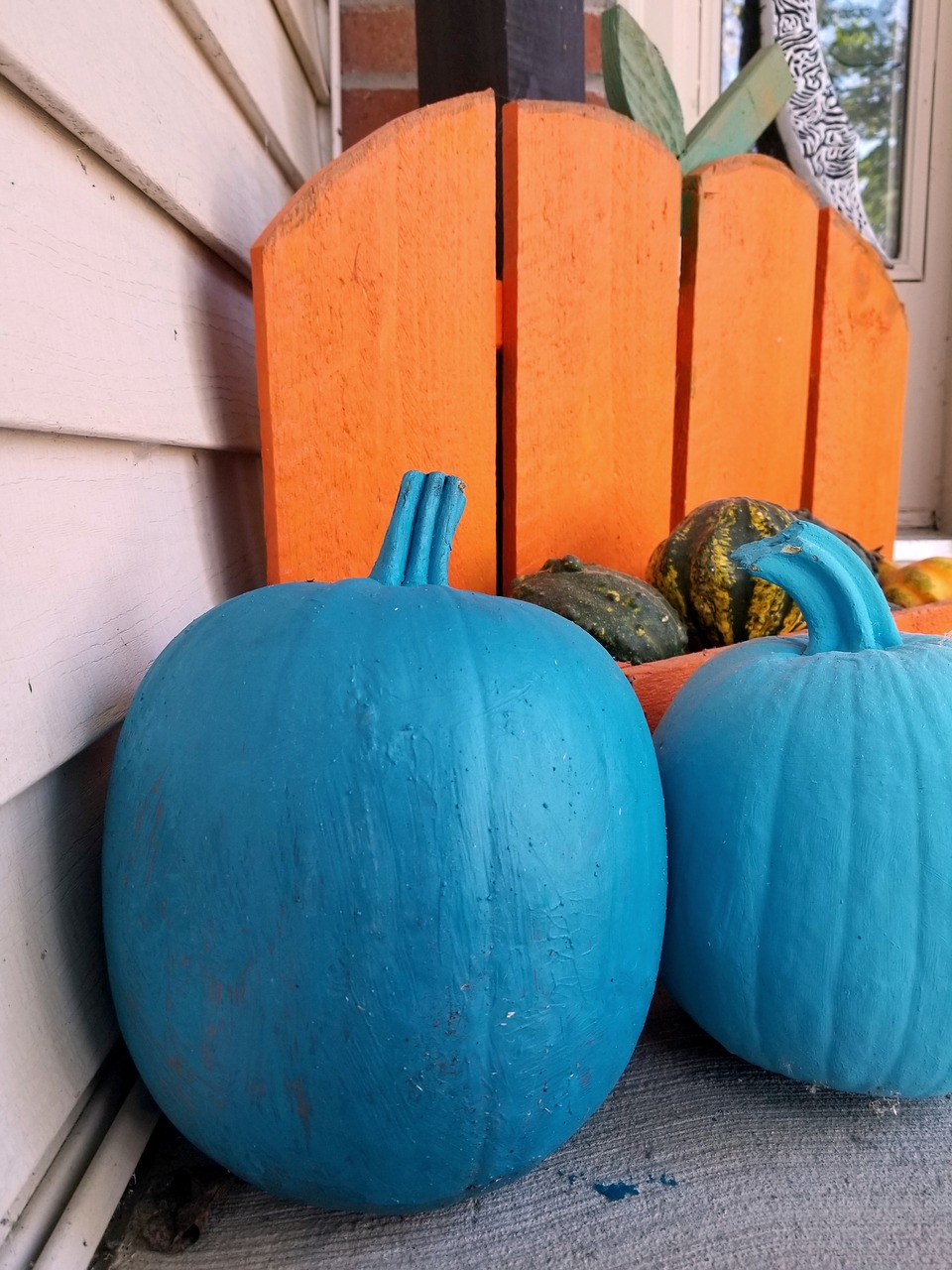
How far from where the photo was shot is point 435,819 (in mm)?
776

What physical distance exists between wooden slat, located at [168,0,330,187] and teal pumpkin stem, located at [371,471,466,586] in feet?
2.81

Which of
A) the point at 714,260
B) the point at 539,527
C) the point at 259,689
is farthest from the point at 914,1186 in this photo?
the point at 714,260

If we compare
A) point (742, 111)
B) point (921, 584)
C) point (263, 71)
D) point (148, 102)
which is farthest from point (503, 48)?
point (921, 584)

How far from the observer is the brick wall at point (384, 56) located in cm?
235

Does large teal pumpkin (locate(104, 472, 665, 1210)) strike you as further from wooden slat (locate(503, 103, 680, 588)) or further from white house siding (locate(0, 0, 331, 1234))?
wooden slat (locate(503, 103, 680, 588))

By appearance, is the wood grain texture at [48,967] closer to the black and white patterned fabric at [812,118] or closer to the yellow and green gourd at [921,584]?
the yellow and green gourd at [921,584]

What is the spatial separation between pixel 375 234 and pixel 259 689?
96cm

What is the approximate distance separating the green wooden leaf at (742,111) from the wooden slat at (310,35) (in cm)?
97

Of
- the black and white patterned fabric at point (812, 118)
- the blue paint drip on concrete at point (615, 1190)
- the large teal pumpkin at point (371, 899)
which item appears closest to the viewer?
the large teal pumpkin at point (371, 899)

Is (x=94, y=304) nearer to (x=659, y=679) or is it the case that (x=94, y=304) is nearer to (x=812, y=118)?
(x=659, y=679)

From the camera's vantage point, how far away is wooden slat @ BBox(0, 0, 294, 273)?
0.83 meters

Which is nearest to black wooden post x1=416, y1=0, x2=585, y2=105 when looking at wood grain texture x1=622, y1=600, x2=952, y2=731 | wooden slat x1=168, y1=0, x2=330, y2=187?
wooden slat x1=168, y1=0, x2=330, y2=187

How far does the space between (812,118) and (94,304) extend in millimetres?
2880

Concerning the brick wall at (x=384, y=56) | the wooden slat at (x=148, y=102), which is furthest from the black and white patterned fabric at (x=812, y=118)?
the wooden slat at (x=148, y=102)
